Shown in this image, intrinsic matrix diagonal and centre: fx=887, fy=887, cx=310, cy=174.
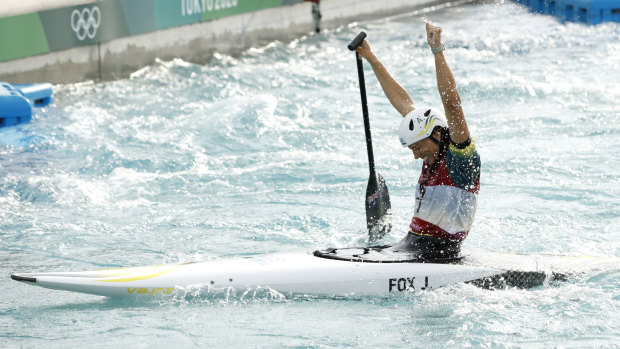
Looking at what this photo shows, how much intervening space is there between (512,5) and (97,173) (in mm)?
12802

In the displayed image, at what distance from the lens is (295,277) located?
529cm

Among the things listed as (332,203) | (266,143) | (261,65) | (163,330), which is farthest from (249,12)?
(163,330)

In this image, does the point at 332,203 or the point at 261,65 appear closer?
the point at 332,203

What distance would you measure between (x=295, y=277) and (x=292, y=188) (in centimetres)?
266

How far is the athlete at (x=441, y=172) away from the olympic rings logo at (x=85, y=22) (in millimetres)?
7633

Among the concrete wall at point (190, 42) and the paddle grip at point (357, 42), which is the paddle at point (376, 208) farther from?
the concrete wall at point (190, 42)

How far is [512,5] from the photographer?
18906 mm

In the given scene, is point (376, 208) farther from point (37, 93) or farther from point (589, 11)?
point (589, 11)

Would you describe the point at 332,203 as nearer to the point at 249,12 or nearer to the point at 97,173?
the point at 97,173

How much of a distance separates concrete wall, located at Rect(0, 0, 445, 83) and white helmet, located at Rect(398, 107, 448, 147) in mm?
7241

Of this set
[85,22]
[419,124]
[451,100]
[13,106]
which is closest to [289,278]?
[419,124]

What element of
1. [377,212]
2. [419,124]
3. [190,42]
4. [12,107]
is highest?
[190,42]

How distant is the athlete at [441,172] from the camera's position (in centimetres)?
480

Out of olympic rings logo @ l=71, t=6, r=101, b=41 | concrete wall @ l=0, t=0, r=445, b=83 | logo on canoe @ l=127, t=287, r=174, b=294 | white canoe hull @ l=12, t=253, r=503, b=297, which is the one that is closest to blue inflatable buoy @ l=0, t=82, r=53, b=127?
concrete wall @ l=0, t=0, r=445, b=83
